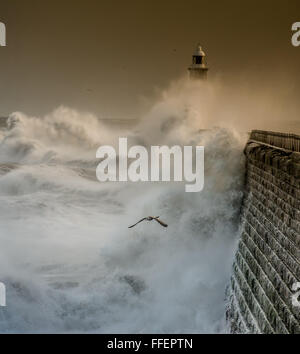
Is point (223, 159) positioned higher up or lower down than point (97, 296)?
higher up

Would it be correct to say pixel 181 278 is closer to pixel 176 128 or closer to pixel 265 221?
pixel 265 221

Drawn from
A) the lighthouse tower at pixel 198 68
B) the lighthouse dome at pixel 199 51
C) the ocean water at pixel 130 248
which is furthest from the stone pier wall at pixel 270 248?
the lighthouse tower at pixel 198 68

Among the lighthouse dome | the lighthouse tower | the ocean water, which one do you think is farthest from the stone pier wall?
the lighthouse tower

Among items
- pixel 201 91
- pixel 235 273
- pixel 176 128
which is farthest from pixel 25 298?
pixel 201 91

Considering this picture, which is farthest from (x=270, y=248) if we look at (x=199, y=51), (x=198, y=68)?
(x=198, y=68)

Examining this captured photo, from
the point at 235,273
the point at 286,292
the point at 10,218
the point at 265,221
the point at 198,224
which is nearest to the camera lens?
the point at 286,292

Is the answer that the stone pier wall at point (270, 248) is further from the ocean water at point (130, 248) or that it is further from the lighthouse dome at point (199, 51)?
the lighthouse dome at point (199, 51)
